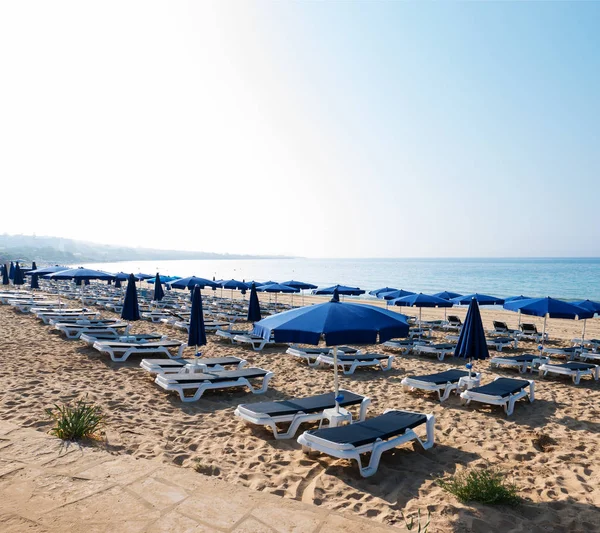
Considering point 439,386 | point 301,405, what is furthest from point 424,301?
Result: point 301,405

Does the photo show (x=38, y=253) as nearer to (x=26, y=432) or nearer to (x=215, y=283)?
(x=215, y=283)

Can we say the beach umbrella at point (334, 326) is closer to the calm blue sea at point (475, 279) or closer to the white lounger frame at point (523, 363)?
the white lounger frame at point (523, 363)

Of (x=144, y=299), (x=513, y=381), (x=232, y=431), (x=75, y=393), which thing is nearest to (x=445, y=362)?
(x=513, y=381)

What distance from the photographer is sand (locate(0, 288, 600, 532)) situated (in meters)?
3.60

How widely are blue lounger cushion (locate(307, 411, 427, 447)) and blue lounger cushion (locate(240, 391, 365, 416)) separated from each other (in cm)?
66

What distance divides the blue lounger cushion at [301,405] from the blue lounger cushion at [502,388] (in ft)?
7.26

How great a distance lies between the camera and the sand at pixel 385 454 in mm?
3600

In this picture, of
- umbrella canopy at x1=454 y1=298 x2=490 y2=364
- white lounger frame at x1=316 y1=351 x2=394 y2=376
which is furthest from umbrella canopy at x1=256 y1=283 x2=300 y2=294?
umbrella canopy at x1=454 y1=298 x2=490 y2=364

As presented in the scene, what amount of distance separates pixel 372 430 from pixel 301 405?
1223mm

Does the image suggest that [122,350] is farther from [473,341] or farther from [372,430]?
[473,341]

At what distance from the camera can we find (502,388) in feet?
21.9

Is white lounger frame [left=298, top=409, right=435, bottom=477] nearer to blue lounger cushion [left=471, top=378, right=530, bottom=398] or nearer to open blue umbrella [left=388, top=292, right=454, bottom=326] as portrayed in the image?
blue lounger cushion [left=471, top=378, right=530, bottom=398]

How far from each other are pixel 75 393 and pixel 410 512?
5402 millimetres

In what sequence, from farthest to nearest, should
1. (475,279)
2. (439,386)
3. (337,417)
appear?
(475,279) → (439,386) → (337,417)
